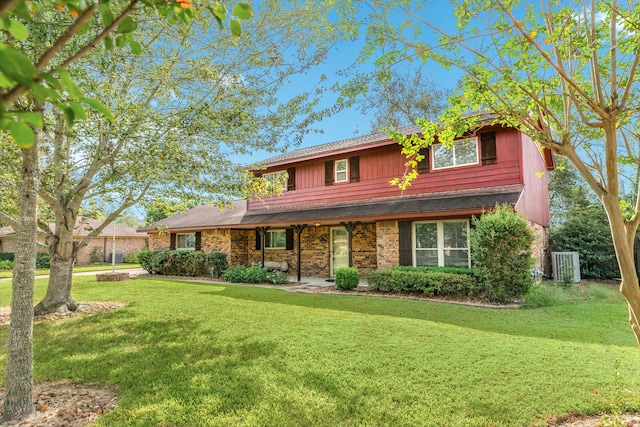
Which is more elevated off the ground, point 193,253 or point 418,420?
point 193,253

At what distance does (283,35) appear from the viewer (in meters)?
7.09

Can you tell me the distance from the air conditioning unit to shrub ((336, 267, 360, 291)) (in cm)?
776

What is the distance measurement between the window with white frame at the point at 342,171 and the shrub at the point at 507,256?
656 cm

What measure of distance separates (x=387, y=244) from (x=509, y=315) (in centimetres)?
537

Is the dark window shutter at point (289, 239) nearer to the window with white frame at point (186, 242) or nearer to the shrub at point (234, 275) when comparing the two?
the shrub at point (234, 275)

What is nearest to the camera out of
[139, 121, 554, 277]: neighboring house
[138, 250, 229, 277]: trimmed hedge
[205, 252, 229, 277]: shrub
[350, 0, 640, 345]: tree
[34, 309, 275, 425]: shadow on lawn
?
[350, 0, 640, 345]: tree

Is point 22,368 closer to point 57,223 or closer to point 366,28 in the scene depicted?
point 366,28

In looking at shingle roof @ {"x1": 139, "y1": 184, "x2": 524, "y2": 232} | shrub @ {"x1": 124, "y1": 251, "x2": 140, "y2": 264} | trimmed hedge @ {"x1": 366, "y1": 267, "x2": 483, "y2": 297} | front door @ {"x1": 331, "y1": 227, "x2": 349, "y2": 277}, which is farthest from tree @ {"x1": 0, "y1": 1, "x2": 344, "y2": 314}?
shrub @ {"x1": 124, "y1": 251, "x2": 140, "y2": 264}

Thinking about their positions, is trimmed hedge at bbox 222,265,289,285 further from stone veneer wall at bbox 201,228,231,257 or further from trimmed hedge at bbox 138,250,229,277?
stone veneer wall at bbox 201,228,231,257

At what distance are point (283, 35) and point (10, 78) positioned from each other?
7.02 m

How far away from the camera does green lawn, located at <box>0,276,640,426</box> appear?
10.5 ft

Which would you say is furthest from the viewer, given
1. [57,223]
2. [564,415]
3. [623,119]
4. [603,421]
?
[57,223]

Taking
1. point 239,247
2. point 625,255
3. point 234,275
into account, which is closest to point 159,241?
point 239,247

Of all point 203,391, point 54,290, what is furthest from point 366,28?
point 54,290
